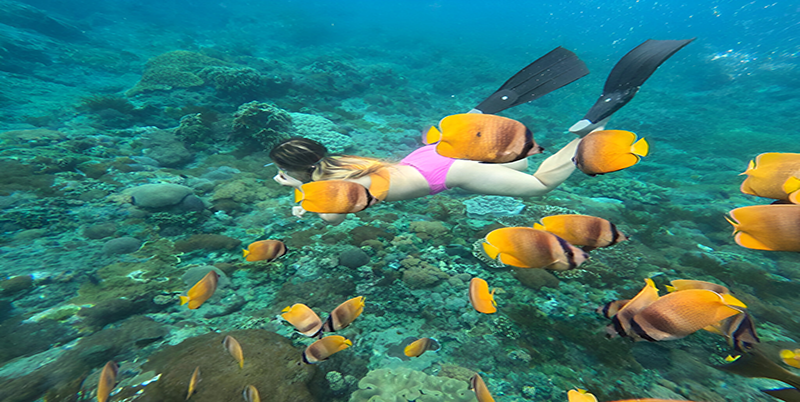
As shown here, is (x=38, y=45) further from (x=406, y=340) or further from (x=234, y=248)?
(x=406, y=340)

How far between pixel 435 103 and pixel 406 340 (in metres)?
14.9

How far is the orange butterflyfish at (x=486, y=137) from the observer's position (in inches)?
63.4

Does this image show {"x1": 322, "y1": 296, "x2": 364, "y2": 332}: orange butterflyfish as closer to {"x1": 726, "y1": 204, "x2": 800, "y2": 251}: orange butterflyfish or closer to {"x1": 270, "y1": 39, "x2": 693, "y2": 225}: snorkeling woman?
{"x1": 270, "y1": 39, "x2": 693, "y2": 225}: snorkeling woman

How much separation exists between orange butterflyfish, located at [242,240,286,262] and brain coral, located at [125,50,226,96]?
12.4 m

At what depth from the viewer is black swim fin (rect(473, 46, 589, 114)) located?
276 centimetres

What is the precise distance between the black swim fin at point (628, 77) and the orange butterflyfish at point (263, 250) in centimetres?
293

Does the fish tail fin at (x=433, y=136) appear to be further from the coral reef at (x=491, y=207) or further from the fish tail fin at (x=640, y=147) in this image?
the coral reef at (x=491, y=207)

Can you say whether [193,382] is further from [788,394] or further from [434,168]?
[788,394]

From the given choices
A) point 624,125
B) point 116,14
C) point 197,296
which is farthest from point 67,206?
point 116,14

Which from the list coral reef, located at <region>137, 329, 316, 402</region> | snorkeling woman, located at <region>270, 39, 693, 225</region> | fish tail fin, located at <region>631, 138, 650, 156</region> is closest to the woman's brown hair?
snorkeling woman, located at <region>270, 39, 693, 225</region>

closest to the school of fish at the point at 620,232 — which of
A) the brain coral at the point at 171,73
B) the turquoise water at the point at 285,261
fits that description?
the turquoise water at the point at 285,261

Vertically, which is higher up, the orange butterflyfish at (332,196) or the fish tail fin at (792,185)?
the fish tail fin at (792,185)

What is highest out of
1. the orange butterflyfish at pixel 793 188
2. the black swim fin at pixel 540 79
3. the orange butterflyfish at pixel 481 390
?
the black swim fin at pixel 540 79

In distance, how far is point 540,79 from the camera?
112 inches
